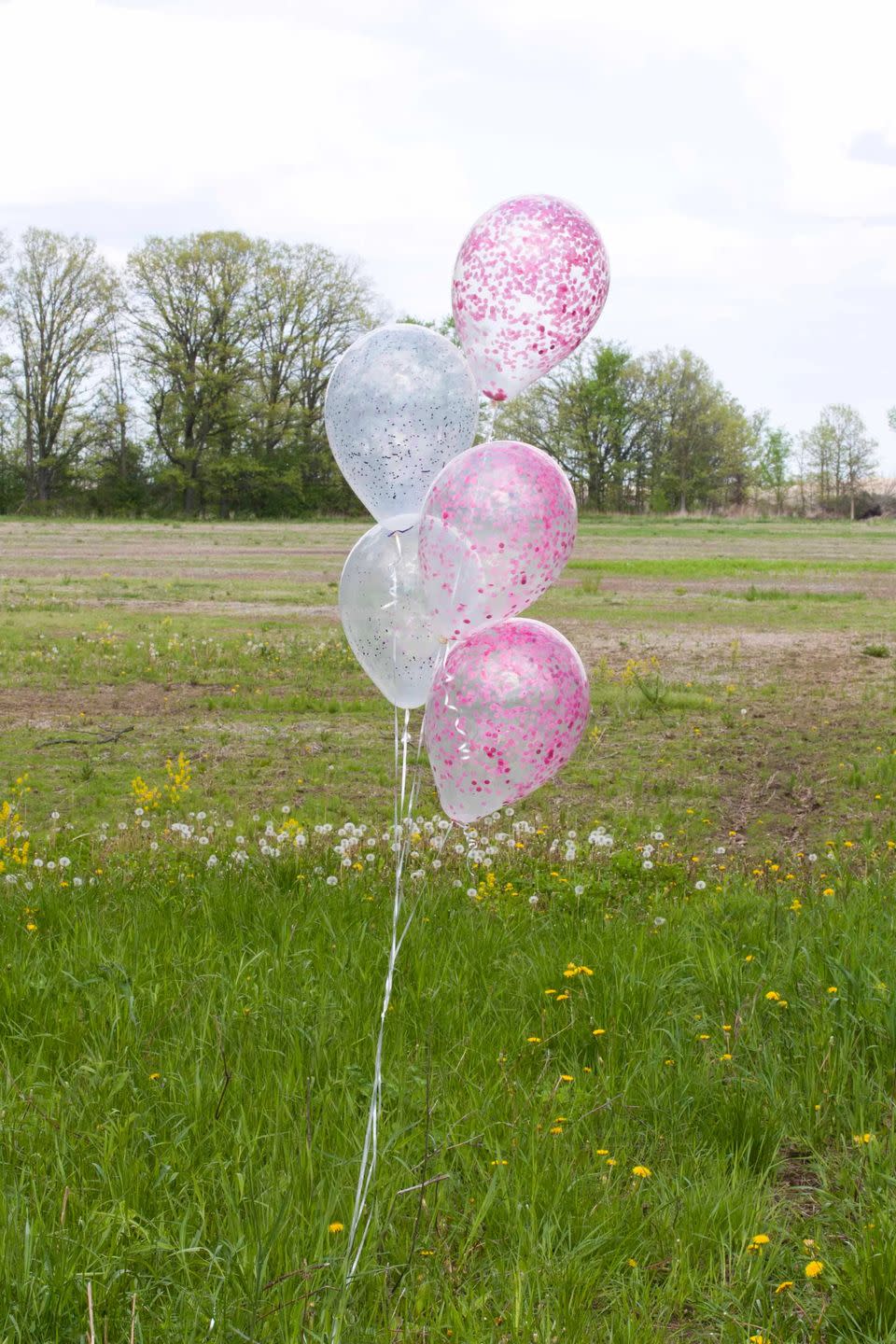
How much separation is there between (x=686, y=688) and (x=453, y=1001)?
24.4 feet

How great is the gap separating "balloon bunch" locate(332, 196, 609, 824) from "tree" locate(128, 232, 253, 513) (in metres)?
49.2

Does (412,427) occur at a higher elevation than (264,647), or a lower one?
higher

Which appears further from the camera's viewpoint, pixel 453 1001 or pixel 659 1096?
pixel 453 1001

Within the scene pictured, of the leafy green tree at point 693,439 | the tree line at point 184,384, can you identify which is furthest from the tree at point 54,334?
the leafy green tree at point 693,439

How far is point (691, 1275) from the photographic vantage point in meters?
2.53

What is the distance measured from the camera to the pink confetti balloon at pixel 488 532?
3.21m

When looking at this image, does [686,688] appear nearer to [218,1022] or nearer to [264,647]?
[264,647]

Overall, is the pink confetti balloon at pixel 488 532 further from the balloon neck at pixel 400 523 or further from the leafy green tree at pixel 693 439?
the leafy green tree at pixel 693 439

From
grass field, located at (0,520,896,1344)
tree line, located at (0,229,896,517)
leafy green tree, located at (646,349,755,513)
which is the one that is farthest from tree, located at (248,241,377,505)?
grass field, located at (0,520,896,1344)

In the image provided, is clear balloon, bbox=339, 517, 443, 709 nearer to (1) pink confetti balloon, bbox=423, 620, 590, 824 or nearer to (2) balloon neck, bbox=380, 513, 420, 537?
(2) balloon neck, bbox=380, 513, 420, 537

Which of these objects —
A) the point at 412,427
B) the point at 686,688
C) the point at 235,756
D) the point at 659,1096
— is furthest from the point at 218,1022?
the point at 686,688

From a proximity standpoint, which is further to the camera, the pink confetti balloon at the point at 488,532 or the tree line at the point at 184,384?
the tree line at the point at 184,384

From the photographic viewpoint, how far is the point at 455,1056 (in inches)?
136

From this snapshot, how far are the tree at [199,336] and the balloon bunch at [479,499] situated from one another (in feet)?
161
